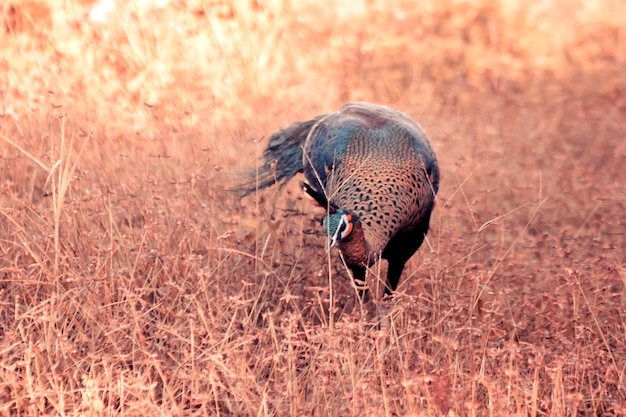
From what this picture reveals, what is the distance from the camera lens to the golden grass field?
3.49 m

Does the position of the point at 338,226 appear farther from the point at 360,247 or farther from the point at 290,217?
the point at 290,217

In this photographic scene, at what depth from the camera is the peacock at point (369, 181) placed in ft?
13.6

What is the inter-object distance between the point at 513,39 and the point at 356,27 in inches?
52.4

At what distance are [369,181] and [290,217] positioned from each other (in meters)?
0.95

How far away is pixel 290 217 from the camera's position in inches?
208

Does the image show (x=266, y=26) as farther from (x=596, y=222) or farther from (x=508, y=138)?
(x=596, y=222)

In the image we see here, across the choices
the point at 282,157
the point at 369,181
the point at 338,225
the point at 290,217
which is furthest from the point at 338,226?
the point at 282,157

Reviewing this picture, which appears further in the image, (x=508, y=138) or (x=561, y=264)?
(x=508, y=138)

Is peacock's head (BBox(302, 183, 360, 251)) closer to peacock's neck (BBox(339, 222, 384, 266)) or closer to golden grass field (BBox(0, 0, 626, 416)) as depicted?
peacock's neck (BBox(339, 222, 384, 266))

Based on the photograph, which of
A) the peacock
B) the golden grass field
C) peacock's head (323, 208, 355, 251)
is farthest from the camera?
the peacock

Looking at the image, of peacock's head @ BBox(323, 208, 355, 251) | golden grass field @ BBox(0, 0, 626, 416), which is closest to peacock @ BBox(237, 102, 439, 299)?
peacock's head @ BBox(323, 208, 355, 251)

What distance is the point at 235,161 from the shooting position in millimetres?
6090

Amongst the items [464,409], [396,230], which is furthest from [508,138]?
[464,409]

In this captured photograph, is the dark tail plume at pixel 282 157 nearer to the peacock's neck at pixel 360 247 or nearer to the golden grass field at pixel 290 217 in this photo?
the golden grass field at pixel 290 217
